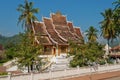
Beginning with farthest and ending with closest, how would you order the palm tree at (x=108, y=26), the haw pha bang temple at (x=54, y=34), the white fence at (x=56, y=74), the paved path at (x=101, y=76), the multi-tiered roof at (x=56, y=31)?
the palm tree at (x=108, y=26)
the multi-tiered roof at (x=56, y=31)
the haw pha bang temple at (x=54, y=34)
the paved path at (x=101, y=76)
the white fence at (x=56, y=74)

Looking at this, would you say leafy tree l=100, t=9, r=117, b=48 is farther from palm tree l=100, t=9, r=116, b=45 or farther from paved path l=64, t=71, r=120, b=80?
paved path l=64, t=71, r=120, b=80

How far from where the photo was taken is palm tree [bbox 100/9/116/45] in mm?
56438

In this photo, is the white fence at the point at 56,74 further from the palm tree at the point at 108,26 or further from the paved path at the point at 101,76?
the palm tree at the point at 108,26

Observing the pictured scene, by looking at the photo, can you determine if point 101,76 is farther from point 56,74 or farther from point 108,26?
point 108,26

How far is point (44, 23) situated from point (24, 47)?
2132cm

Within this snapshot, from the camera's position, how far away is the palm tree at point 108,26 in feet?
185

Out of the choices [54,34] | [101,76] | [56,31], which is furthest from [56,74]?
[56,31]

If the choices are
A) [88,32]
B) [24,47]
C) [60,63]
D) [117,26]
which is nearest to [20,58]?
[24,47]

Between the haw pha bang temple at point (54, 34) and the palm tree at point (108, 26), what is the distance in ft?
32.9

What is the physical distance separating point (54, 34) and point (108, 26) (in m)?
16.1

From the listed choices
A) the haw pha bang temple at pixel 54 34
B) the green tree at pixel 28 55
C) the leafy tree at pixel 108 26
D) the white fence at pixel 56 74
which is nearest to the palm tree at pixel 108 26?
the leafy tree at pixel 108 26

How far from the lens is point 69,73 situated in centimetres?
2452

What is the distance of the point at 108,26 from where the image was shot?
186 ft

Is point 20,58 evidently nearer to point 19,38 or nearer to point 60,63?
point 19,38
